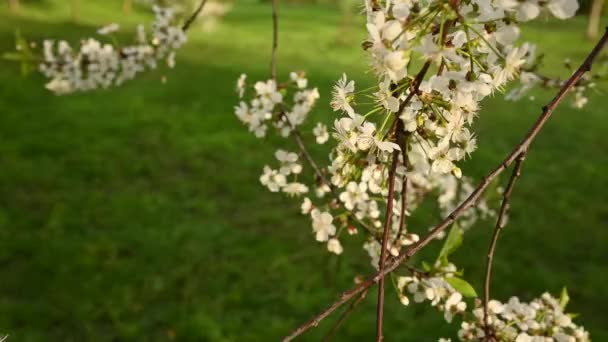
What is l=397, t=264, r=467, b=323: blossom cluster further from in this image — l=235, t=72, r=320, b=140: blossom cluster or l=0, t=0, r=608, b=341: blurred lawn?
l=0, t=0, r=608, b=341: blurred lawn

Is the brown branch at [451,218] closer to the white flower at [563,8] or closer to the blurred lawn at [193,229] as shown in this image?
the white flower at [563,8]

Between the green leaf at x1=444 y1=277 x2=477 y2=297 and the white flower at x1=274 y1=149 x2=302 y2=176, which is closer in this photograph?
the green leaf at x1=444 y1=277 x2=477 y2=297

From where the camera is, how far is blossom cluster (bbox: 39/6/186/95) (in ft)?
9.25

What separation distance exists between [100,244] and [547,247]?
3.69 metres

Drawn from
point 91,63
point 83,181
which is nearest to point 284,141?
point 83,181

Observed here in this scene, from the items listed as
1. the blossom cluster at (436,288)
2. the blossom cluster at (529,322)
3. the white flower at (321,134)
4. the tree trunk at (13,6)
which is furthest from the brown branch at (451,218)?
the tree trunk at (13,6)

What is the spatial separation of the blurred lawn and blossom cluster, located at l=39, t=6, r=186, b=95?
1349 millimetres

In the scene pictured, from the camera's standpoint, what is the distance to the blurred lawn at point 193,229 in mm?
3904

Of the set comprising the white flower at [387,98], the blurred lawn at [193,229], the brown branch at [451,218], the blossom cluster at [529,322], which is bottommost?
the blurred lawn at [193,229]

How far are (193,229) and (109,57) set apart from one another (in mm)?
2317

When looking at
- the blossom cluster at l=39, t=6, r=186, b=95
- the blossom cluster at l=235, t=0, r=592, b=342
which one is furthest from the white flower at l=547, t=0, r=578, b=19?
the blossom cluster at l=39, t=6, r=186, b=95

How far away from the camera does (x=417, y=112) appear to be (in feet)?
3.00

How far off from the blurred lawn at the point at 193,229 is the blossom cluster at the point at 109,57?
1.35 metres

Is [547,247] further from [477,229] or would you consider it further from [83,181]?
[83,181]
